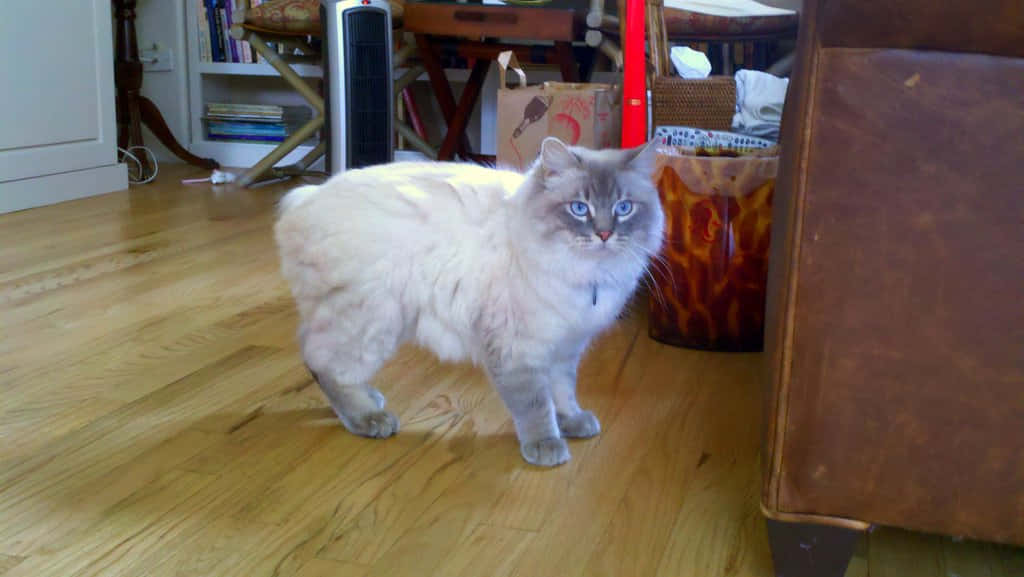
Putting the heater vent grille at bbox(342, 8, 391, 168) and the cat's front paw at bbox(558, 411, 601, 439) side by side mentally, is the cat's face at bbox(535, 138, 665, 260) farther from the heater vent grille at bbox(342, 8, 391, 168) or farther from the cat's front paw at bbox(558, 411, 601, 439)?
the heater vent grille at bbox(342, 8, 391, 168)

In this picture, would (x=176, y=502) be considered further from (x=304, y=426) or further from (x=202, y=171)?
(x=202, y=171)

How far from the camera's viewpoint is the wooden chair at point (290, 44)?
3.52m

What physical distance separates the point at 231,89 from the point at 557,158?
372cm

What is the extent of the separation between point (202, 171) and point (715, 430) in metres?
3.32

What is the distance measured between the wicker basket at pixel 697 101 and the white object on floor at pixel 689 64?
33cm

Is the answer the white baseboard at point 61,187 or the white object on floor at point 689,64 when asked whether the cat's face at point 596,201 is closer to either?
the white object on floor at point 689,64

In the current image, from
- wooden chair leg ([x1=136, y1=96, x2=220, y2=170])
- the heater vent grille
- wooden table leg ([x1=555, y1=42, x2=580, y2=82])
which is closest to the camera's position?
the heater vent grille

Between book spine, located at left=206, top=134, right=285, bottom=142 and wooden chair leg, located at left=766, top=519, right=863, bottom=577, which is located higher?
book spine, located at left=206, top=134, right=285, bottom=142

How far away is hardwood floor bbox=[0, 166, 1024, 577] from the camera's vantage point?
1118 millimetres

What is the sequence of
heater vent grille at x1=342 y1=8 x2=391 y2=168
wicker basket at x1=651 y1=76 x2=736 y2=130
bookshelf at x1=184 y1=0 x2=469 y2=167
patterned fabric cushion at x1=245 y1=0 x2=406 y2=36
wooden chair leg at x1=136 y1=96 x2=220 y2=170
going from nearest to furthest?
wicker basket at x1=651 y1=76 x2=736 y2=130, heater vent grille at x1=342 y1=8 x2=391 y2=168, patterned fabric cushion at x1=245 y1=0 x2=406 y2=36, wooden chair leg at x1=136 y1=96 x2=220 y2=170, bookshelf at x1=184 y1=0 x2=469 y2=167

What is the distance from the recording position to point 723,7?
291cm

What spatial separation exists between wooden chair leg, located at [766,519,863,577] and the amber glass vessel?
86 cm

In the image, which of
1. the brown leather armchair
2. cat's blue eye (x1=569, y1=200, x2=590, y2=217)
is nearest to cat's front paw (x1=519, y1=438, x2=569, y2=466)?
cat's blue eye (x1=569, y1=200, x2=590, y2=217)

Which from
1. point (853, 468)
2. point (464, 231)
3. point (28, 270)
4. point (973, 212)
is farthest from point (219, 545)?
point (28, 270)
